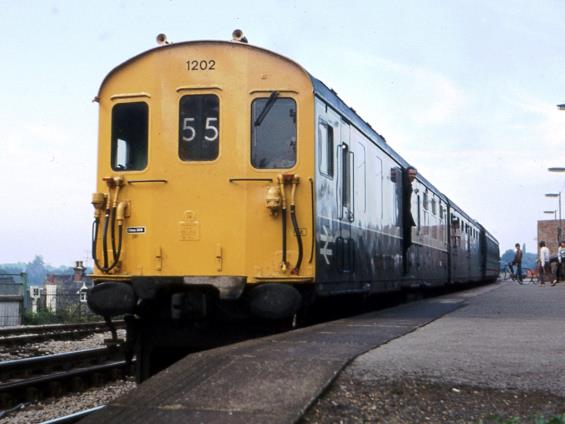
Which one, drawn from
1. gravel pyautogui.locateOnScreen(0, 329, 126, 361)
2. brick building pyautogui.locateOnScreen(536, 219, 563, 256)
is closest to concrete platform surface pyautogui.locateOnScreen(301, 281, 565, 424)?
gravel pyautogui.locateOnScreen(0, 329, 126, 361)

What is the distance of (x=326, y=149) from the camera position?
9.13m

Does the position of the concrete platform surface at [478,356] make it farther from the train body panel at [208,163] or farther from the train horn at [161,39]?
the train horn at [161,39]

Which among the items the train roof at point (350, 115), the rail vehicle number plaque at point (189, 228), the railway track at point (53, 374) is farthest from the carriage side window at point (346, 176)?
the railway track at point (53, 374)

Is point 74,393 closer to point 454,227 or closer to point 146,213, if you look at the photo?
point 146,213

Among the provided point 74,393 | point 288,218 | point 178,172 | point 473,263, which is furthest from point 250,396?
point 473,263

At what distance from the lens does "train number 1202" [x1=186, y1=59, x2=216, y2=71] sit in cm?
883

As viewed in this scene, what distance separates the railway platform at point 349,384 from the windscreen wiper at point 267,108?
93.8 inches

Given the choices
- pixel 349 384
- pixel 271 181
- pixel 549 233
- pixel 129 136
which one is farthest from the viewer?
pixel 549 233

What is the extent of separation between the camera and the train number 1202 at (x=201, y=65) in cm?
883

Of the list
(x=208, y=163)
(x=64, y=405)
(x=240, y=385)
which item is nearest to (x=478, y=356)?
(x=240, y=385)

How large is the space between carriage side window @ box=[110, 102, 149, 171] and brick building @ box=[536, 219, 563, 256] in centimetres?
6037

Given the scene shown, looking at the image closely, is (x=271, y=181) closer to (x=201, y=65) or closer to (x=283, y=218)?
(x=283, y=218)

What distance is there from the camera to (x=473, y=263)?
3262cm

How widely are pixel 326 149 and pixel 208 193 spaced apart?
1388 millimetres
